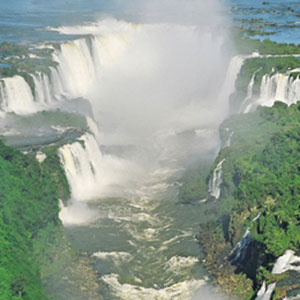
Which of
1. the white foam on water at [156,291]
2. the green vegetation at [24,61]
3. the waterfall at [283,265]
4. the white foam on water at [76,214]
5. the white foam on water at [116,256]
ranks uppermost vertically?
the green vegetation at [24,61]

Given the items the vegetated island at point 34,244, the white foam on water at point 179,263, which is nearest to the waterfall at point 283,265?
the white foam on water at point 179,263

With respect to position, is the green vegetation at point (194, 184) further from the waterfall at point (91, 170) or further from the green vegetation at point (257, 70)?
the green vegetation at point (257, 70)

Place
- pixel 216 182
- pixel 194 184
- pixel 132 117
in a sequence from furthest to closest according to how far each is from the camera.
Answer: pixel 132 117, pixel 194 184, pixel 216 182

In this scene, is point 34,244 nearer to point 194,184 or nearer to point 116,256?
point 116,256

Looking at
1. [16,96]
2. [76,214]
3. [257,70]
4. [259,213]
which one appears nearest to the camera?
[259,213]

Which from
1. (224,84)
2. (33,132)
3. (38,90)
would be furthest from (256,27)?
(33,132)

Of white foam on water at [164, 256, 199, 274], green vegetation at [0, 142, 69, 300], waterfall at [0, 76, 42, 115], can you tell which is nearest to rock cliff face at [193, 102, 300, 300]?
white foam on water at [164, 256, 199, 274]

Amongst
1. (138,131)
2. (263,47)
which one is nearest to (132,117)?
(138,131)

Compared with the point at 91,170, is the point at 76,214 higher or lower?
lower
